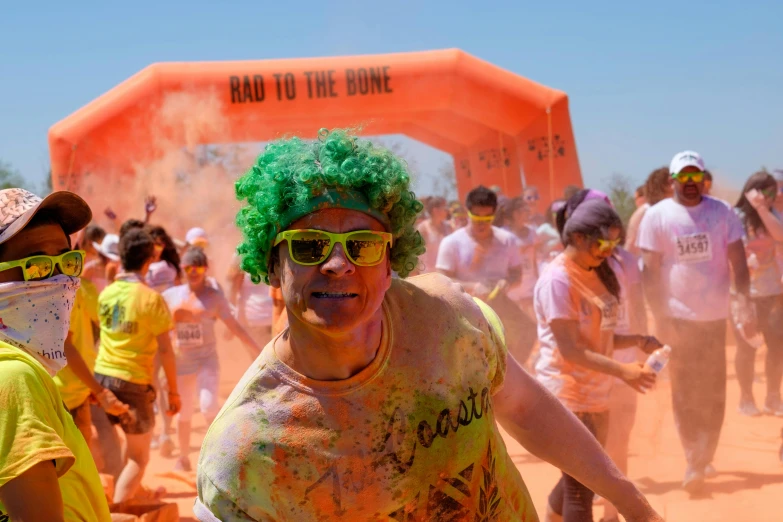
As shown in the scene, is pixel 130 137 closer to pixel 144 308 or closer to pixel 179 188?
pixel 179 188

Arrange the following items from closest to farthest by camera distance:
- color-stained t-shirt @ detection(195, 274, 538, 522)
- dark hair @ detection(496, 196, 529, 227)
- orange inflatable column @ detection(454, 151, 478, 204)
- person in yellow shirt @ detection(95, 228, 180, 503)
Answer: color-stained t-shirt @ detection(195, 274, 538, 522)
person in yellow shirt @ detection(95, 228, 180, 503)
dark hair @ detection(496, 196, 529, 227)
orange inflatable column @ detection(454, 151, 478, 204)

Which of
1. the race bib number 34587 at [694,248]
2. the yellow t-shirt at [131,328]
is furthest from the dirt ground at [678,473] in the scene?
the race bib number 34587 at [694,248]

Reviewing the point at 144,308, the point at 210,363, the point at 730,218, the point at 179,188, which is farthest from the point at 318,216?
the point at 179,188

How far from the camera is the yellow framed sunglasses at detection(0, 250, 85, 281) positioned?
7.79 feet

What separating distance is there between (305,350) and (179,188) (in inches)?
485

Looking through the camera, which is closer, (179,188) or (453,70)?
(179,188)

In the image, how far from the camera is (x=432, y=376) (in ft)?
7.06

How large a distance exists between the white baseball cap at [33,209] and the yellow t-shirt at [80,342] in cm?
267

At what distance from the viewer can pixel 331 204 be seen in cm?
209

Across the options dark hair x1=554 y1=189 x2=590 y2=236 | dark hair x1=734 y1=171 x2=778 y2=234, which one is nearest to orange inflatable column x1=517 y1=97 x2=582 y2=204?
dark hair x1=734 y1=171 x2=778 y2=234

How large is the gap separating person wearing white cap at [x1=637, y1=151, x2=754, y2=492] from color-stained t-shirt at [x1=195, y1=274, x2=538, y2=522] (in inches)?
184

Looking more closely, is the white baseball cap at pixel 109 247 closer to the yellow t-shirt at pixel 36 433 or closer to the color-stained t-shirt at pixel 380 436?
the yellow t-shirt at pixel 36 433

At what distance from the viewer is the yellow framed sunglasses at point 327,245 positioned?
6.77 ft

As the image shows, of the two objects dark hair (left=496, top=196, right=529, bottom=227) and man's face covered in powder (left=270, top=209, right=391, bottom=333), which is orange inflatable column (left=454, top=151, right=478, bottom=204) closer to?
dark hair (left=496, top=196, right=529, bottom=227)
